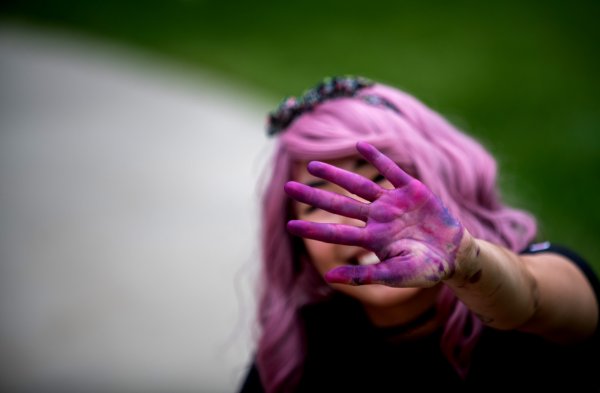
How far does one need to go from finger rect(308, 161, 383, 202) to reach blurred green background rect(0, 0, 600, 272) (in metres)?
2.24

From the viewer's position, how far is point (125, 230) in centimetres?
375

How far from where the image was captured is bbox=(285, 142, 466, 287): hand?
0.87 meters

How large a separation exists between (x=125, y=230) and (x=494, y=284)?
325 cm

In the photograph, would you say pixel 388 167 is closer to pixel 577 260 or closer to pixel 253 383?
pixel 577 260

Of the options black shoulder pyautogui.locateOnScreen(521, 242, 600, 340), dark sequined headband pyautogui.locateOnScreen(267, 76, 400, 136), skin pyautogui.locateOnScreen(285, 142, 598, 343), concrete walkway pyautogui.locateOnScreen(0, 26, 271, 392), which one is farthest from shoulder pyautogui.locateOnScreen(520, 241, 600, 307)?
concrete walkway pyautogui.locateOnScreen(0, 26, 271, 392)

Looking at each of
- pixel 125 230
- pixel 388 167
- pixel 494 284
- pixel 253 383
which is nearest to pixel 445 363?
pixel 494 284

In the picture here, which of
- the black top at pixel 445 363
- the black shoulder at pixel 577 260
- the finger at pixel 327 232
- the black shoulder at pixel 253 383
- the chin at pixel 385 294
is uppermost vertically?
the finger at pixel 327 232

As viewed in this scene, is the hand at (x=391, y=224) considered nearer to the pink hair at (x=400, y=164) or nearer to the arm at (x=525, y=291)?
the arm at (x=525, y=291)

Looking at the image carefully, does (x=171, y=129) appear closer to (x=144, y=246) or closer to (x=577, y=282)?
(x=144, y=246)

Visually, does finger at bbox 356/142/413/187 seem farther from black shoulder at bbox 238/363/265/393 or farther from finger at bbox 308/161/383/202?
black shoulder at bbox 238/363/265/393

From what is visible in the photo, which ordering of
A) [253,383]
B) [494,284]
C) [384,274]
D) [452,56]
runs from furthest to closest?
[452,56] < [253,383] < [494,284] < [384,274]

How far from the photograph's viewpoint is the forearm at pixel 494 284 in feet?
3.08

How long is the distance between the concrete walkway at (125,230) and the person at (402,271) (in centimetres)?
40

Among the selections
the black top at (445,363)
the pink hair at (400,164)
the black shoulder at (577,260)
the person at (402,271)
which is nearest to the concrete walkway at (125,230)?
the pink hair at (400,164)
